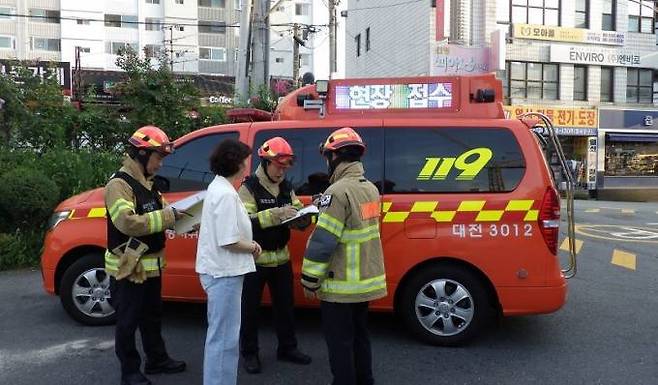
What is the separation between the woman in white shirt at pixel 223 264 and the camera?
339 cm

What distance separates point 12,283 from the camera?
24.1 ft

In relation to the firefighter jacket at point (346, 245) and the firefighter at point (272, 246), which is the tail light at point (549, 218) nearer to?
the firefighter jacket at point (346, 245)

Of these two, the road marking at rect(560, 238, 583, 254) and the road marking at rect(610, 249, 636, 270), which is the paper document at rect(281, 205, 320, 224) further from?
the road marking at rect(560, 238, 583, 254)

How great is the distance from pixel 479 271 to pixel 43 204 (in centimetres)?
603

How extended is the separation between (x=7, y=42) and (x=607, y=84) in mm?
41848

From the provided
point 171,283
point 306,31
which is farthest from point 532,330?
point 306,31

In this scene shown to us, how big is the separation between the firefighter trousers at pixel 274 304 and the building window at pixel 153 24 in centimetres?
4595

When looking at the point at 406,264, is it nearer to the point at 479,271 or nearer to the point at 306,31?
the point at 479,271

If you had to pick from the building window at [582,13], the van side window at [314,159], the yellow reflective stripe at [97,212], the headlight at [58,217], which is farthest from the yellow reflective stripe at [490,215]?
the building window at [582,13]

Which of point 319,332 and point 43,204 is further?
point 43,204

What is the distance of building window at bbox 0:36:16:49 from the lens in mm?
45428

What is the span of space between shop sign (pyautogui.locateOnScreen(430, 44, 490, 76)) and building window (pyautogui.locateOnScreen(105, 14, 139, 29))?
32.1 meters

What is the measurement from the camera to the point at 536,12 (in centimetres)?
2547

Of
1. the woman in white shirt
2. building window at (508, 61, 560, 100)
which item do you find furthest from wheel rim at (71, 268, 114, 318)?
building window at (508, 61, 560, 100)
